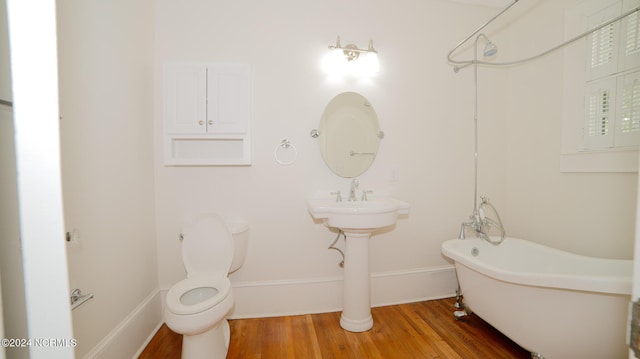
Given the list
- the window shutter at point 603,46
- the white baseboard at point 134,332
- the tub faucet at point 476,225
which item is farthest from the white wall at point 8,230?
the window shutter at point 603,46

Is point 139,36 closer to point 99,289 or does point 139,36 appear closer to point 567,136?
point 99,289

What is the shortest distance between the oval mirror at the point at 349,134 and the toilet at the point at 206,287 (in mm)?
902

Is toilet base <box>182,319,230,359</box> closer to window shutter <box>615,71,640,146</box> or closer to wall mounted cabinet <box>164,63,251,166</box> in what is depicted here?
wall mounted cabinet <box>164,63,251,166</box>

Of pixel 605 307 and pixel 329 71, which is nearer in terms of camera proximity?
pixel 605 307

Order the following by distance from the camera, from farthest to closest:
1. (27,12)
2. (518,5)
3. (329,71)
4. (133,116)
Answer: (518,5)
(329,71)
(133,116)
(27,12)

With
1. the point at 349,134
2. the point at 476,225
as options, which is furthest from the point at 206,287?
the point at 476,225

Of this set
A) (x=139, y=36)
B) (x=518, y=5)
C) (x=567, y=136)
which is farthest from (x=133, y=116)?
(x=518, y=5)

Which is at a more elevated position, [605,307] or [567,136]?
[567,136]

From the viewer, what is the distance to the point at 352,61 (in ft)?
6.59

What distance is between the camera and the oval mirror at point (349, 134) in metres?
2.03

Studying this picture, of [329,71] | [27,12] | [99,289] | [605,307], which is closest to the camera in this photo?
[27,12]

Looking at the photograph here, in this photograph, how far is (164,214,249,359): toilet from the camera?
127 centimetres

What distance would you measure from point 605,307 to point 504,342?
71 cm

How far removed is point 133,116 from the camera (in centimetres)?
162
